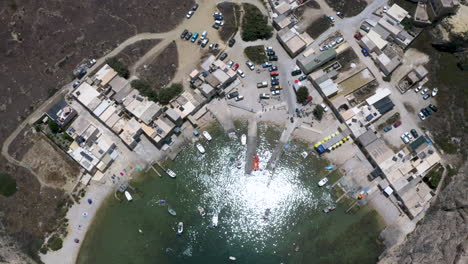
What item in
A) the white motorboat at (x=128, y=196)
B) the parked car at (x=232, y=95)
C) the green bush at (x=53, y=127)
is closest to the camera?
the white motorboat at (x=128, y=196)

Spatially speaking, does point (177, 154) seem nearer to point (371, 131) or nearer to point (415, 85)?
point (371, 131)

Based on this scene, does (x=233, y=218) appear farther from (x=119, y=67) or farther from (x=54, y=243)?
(x=119, y=67)

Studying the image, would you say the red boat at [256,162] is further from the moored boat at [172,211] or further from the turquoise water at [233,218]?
the moored boat at [172,211]

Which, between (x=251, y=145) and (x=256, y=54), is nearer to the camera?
(x=251, y=145)

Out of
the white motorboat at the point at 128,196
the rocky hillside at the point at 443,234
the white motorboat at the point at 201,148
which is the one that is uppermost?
the white motorboat at the point at 128,196

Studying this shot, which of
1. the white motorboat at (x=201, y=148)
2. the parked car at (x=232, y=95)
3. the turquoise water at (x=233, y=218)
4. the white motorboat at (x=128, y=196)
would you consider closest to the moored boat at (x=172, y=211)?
the turquoise water at (x=233, y=218)

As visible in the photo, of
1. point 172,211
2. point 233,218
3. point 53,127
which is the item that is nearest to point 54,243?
point 53,127
